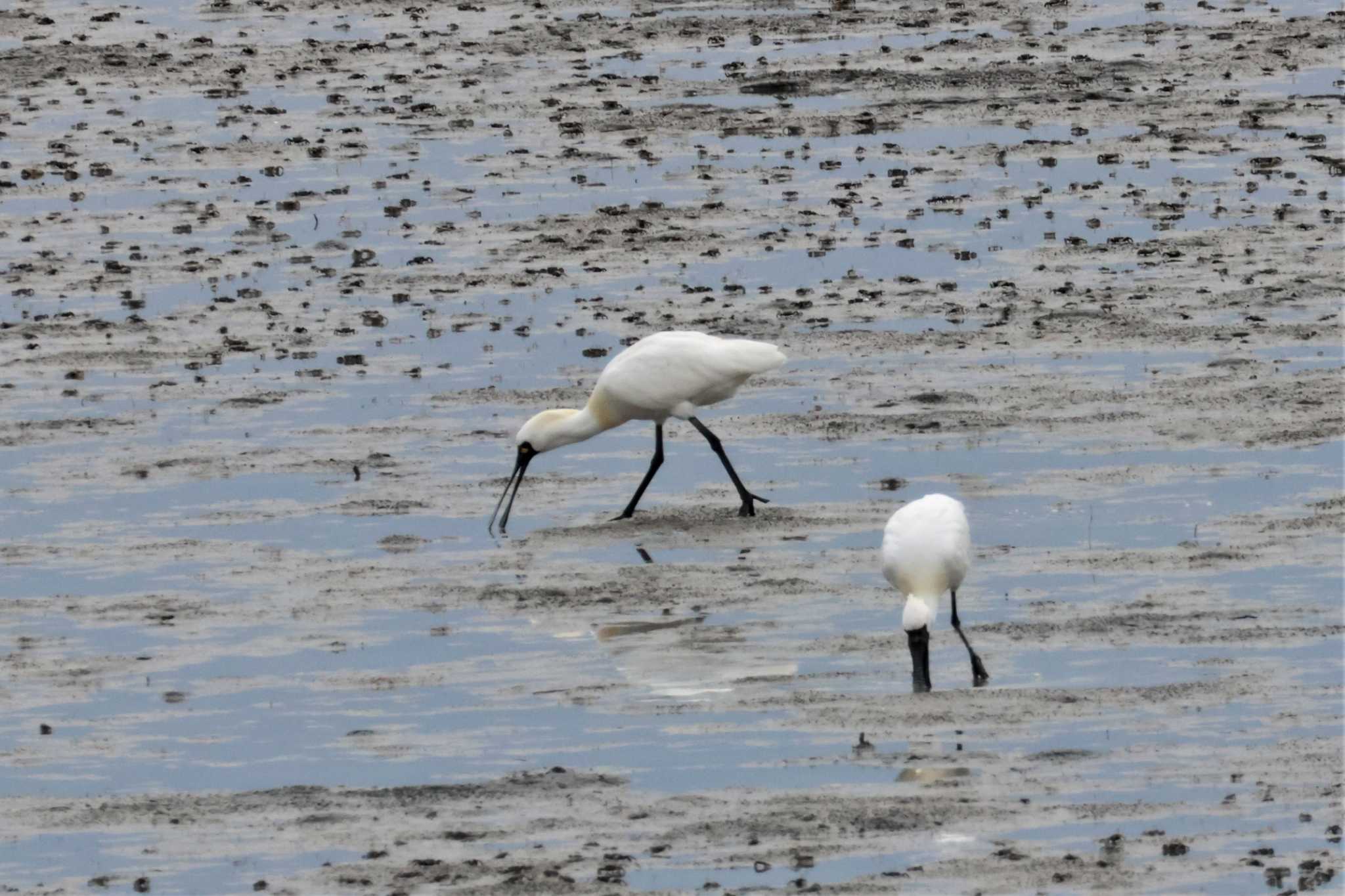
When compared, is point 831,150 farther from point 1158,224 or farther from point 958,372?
point 958,372

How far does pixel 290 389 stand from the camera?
20578 mm

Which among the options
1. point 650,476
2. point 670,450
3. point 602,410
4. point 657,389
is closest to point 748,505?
point 650,476

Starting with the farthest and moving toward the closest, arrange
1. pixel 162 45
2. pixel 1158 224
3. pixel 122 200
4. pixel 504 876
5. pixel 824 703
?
pixel 162 45 → pixel 122 200 → pixel 1158 224 → pixel 824 703 → pixel 504 876

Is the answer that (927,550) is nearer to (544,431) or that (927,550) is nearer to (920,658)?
(920,658)

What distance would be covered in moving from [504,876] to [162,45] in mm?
23535

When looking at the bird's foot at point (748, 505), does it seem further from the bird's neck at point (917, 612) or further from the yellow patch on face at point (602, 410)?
the bird's neck at point (917, 612)

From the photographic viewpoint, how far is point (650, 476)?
1753 centimetres

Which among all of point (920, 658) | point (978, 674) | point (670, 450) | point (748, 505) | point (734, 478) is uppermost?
point (920, 658)

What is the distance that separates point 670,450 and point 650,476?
2164mm

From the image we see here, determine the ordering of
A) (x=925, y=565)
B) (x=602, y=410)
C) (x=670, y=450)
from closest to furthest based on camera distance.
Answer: (x=925, y=565), (x=602, y=410), (x=670, y=450)

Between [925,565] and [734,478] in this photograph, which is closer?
[925,565]

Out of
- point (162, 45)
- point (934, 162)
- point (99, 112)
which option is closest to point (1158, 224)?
point (934, 162)

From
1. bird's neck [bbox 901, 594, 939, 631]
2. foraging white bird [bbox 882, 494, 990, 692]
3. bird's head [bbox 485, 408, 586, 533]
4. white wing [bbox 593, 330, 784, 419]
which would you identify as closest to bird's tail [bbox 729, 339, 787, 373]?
white wing [bbox 593, 330, 784, 419]

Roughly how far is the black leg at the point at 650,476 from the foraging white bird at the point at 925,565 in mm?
3730
